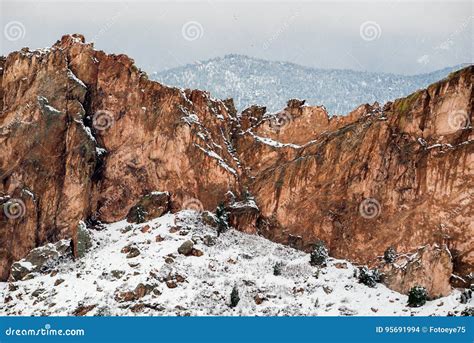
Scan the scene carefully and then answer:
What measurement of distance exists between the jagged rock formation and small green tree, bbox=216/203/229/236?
2.12 meters

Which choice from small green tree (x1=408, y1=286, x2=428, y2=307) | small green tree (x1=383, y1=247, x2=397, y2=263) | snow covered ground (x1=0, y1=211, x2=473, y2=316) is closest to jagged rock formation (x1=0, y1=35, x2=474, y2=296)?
small green tree (x1=383, y1=247, x2=397, y2=263)

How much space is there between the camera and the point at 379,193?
206ft

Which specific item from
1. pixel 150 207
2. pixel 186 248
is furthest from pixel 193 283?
pixel 150 207

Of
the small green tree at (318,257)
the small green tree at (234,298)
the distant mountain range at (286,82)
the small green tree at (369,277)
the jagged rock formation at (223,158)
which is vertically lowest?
the small green tree at (234,298)

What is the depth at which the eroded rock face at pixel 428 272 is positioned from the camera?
53.0 metres

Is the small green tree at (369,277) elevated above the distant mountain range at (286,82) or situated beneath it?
situated beneath

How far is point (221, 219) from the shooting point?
2566 inches

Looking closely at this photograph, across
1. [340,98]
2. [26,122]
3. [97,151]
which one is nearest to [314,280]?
[97,151]

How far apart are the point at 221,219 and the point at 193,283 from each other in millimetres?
10210

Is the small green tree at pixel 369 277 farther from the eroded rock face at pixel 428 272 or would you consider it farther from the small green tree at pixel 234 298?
the small green tree at pixel 234 298

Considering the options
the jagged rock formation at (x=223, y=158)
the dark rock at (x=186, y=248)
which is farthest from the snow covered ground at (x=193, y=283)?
the jagged rock formation at (x=223, y=158)

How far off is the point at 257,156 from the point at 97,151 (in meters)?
18.1

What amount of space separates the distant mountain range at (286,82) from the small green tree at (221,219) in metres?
82.3

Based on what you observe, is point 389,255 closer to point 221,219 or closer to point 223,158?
point 221,219
